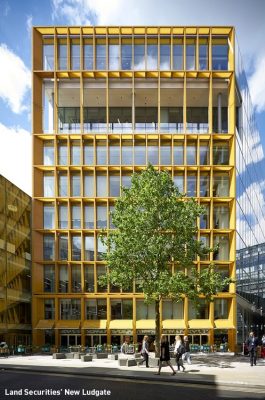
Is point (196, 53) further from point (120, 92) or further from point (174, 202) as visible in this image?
point (174, 202)

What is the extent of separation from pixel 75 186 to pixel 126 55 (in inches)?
610

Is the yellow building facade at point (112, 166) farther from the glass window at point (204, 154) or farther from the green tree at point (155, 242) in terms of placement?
the green tree at point (155, 242)

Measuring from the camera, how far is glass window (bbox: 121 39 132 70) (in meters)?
65.1

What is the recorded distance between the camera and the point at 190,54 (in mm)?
65188

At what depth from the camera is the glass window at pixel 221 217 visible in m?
63.6

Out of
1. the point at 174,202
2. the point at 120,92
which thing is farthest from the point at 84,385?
the point at 120,92

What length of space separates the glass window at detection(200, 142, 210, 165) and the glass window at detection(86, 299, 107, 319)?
18390mm

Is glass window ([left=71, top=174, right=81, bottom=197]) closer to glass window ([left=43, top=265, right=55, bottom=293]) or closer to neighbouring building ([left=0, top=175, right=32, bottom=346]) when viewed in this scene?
neighbouring building ([left=0, top=175, right=32, bottom=346])

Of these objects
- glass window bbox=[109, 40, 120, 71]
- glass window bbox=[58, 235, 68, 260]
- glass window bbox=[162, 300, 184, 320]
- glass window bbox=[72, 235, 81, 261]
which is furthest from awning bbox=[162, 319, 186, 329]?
glass window bbox=[109, 40, 120, 71]

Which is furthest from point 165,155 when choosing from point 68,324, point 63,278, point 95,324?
point 68,324

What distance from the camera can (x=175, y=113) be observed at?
230ft

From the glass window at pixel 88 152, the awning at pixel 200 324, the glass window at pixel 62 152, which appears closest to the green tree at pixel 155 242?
the awning at pixel 200 324

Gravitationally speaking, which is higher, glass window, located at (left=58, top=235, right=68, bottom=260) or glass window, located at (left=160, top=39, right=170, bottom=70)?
glass window, located at (left=160, top=39, right=170, bottom=70)

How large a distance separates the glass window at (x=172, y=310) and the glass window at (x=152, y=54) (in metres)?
25.6
